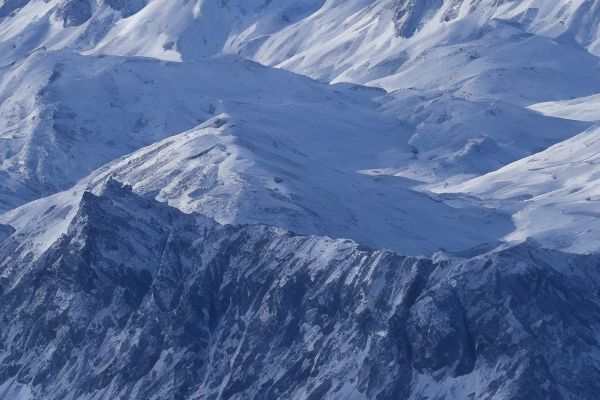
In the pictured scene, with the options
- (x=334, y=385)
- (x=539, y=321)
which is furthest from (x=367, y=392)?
(x=539, y=321)

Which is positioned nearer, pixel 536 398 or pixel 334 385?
pixel 536 398

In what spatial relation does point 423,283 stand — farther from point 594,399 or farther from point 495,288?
point 594,399

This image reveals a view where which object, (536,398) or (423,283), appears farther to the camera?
(423,283)

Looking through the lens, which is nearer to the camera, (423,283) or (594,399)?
(594,399)

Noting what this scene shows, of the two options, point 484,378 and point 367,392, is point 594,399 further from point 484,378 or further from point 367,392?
point 367,392

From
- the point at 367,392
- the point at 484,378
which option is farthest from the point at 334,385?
the point at 484,378

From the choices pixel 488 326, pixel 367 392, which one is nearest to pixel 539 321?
pixel 488 326
